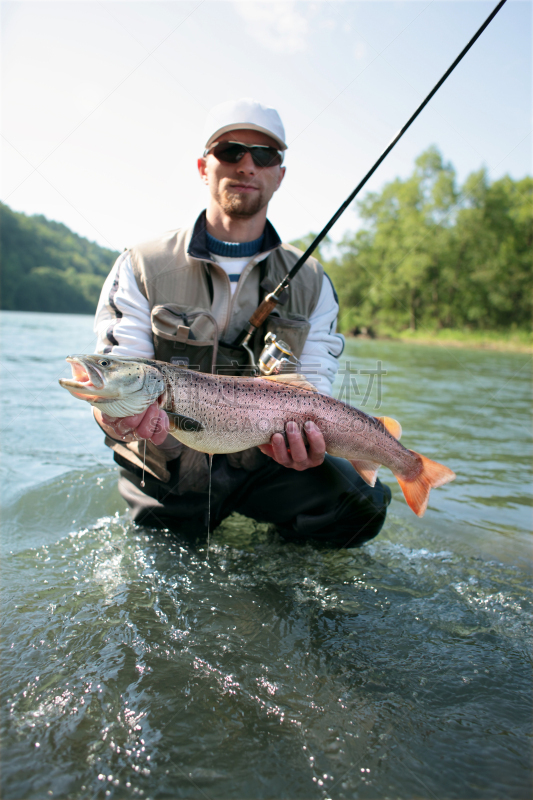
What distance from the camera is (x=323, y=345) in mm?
3664

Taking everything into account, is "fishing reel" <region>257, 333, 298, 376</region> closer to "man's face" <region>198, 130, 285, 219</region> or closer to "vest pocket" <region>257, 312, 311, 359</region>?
"vest pocket" <region>257, 312, 311, 359</region>

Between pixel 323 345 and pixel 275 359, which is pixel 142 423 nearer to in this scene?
pixel 275 359

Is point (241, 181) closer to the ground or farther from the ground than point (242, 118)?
closer to the ground

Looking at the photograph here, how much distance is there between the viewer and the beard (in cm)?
329

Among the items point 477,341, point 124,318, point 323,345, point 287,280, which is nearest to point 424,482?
point 323,345

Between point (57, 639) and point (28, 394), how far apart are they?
6687mm

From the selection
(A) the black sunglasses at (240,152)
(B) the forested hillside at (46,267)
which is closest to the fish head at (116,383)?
(A) the black sunglasses at (240,152)

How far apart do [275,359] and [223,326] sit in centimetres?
55

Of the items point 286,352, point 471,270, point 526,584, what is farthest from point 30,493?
point 471,270

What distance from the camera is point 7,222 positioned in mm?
67500

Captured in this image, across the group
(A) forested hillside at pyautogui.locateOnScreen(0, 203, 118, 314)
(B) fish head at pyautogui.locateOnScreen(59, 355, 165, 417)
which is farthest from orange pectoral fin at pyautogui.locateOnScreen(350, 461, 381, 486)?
(A) forested hillside at pyautogui.locateOnScreen(0, 203, 118, 314)

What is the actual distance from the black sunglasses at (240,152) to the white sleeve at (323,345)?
3.18 ft

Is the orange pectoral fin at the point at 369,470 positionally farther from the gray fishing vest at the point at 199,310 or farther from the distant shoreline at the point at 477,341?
the distant shoreline at the point at 477,341

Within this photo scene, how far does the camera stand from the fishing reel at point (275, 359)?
2998 mm
